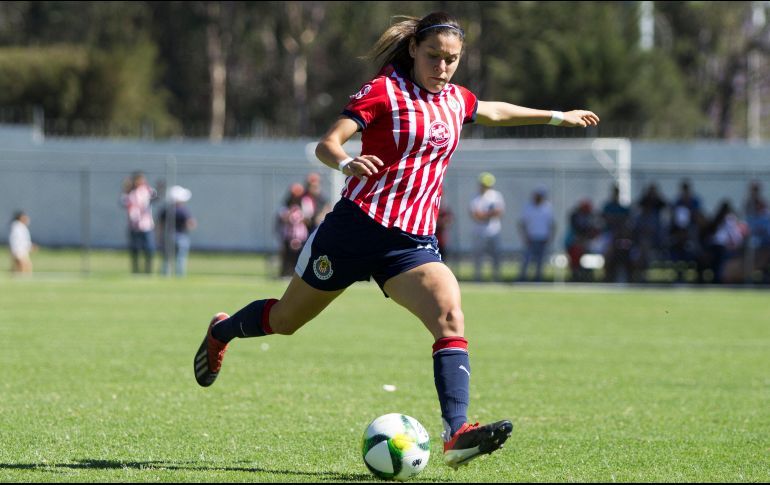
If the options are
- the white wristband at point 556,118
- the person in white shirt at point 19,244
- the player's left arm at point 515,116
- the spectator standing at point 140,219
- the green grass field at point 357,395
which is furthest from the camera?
the spectator standing at point 140,219

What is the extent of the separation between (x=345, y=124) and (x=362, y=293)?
48.0 ft

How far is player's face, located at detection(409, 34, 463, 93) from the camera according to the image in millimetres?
5867

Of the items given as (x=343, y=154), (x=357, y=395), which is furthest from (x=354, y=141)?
(x=343, y=154)

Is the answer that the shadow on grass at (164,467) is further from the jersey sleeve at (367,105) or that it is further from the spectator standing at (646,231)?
the spectator standing at (646,231)

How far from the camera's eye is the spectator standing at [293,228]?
21922 millimetres

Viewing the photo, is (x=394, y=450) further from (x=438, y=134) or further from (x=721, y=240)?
(x=721, y=240)

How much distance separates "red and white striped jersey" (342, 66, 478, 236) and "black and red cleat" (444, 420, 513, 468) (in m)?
1.09

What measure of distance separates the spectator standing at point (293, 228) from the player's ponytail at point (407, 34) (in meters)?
15.6

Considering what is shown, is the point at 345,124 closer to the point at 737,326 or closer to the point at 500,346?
the point at 500,346

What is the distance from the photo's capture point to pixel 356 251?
19.3ft

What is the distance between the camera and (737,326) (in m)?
14.9

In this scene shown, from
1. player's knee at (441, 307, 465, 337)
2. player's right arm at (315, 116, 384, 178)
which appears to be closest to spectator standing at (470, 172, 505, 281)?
player's knee at (441, 307, 465, 337)

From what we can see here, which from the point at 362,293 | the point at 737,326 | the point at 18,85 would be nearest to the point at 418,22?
the point at 737,326

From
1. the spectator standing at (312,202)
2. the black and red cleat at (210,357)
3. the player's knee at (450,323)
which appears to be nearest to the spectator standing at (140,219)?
the spectator standing at (312,202)
